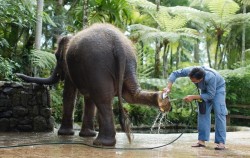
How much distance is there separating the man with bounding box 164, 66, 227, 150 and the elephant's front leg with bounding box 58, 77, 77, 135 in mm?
2104

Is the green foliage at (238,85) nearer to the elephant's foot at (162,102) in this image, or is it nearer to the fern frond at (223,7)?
the fern frond at (223,7)

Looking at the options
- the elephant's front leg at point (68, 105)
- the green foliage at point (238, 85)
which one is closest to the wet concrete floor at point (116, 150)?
the elephant's front leg at point (68, 105)

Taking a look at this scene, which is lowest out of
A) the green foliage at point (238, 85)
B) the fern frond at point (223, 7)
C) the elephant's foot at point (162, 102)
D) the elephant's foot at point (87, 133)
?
the elephant's foot at point (87, 133)

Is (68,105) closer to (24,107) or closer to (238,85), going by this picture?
(24,107)

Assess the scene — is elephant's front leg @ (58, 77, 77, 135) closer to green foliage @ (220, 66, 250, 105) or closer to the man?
the man

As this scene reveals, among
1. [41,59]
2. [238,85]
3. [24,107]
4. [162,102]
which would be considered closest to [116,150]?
[162,102]

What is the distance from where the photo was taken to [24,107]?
316 inches

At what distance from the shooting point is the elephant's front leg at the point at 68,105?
7.59 metres

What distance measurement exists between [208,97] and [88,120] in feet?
7.92

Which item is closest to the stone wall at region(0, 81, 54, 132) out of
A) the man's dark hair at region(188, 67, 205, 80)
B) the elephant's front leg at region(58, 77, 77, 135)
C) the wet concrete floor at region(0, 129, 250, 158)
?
the elephant's front leg at region(58, 77, 77, 135)

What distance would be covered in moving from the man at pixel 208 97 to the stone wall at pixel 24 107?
117 inches

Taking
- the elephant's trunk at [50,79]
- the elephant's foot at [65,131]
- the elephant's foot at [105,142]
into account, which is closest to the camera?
the elephant's foot at [105,142]

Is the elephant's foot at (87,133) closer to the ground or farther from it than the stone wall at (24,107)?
closer to the ground

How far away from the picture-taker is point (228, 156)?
5.29 m
